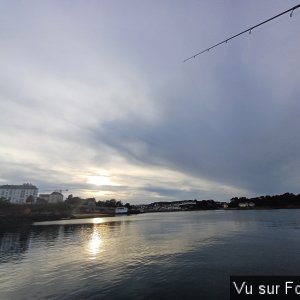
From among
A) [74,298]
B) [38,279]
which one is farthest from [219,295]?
[38,279]

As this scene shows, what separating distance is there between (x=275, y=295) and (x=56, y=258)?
33.8 meters

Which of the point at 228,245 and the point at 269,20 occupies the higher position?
the point at 269,20

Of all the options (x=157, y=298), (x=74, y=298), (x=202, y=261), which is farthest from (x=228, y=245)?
(x=74, y=298)

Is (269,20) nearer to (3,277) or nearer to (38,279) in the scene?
(38,279)

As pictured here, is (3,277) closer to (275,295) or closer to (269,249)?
(275,295)

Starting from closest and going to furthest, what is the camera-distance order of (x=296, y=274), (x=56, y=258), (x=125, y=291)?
(x=125, y=291) < (x=296, y=274) < (x=56, y=258)

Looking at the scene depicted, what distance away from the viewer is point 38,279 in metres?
32.7

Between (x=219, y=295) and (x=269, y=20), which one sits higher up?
(x=269, y=20)

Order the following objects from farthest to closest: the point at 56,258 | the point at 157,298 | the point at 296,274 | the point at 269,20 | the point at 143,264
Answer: the point at 56,258 < the point at 143,264 < the point at 296,274 < the point at 157,298 < the point at 269,20

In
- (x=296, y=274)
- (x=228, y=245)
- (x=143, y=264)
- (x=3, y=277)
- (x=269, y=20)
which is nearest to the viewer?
(x=269, y=20)

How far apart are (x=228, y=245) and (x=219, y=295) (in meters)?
29.8

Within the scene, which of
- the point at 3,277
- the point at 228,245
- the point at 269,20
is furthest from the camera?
the point at 228,245

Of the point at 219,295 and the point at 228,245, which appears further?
the point at 228,245

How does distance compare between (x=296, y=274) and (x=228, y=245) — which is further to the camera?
(x=228, y=245)
